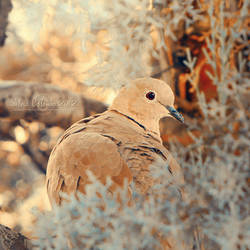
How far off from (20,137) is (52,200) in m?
0.28

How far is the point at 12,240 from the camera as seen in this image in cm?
66

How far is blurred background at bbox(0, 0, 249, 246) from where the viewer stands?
74cm

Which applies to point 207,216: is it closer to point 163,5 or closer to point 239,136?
point 239,136

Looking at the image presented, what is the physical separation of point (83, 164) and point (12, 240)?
0.93 feet

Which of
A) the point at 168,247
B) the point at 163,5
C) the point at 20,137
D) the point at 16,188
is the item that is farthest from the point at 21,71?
the point at 168,247

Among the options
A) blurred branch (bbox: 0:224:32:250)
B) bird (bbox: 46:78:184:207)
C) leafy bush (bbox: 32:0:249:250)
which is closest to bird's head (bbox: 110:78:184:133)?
bird (bbox: 46:78:184:207)

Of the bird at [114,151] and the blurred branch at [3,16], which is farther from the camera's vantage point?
the blurred branch at [3,16]

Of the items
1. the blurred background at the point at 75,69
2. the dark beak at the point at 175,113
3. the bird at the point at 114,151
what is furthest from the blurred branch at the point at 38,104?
the dark beak at the point at 175,113

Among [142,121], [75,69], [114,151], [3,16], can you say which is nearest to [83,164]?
[114,151]

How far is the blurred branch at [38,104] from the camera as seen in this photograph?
2.39 feet

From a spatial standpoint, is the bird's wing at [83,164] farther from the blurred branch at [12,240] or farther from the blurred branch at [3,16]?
the blurred branch at [3,16]

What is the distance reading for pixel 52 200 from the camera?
570mm

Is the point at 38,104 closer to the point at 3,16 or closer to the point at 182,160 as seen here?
the point at 3,16

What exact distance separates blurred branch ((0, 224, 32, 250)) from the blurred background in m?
0.02
